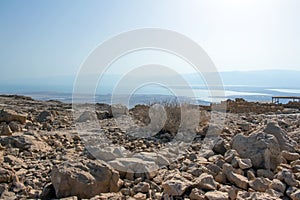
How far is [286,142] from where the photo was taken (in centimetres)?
481

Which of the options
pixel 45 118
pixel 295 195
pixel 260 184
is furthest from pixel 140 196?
pixel 45 118

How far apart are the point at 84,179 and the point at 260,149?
234 cm

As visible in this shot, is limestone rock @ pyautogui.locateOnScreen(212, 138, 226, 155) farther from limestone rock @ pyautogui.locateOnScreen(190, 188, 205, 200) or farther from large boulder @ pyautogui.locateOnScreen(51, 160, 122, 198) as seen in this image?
large boulder @ pyautogui.locateOnScreen(51, 160, 122, 198)

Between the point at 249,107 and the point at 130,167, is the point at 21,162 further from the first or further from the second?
the point at 249,107

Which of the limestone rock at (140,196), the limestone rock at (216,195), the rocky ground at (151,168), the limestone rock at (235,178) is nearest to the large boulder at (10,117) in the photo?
the rocky ground at (151,168)

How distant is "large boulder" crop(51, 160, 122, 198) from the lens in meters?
3.32

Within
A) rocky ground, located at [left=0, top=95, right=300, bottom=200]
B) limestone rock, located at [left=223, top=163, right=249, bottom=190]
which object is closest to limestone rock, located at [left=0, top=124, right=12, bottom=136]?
rocky ground, located at [left=0, top=95, right=300, bottom=200]

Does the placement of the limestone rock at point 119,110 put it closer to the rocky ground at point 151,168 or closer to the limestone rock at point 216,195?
the rocky ground at point 151,168

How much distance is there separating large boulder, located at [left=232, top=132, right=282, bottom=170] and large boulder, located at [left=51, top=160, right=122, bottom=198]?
1784 mm

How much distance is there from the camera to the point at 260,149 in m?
4.22

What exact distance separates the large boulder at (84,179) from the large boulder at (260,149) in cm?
178

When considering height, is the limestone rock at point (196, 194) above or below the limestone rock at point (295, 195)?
below

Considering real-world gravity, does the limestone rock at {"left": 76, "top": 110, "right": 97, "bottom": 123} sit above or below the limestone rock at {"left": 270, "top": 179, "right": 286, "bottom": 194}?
above

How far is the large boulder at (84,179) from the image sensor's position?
3.32 metres
